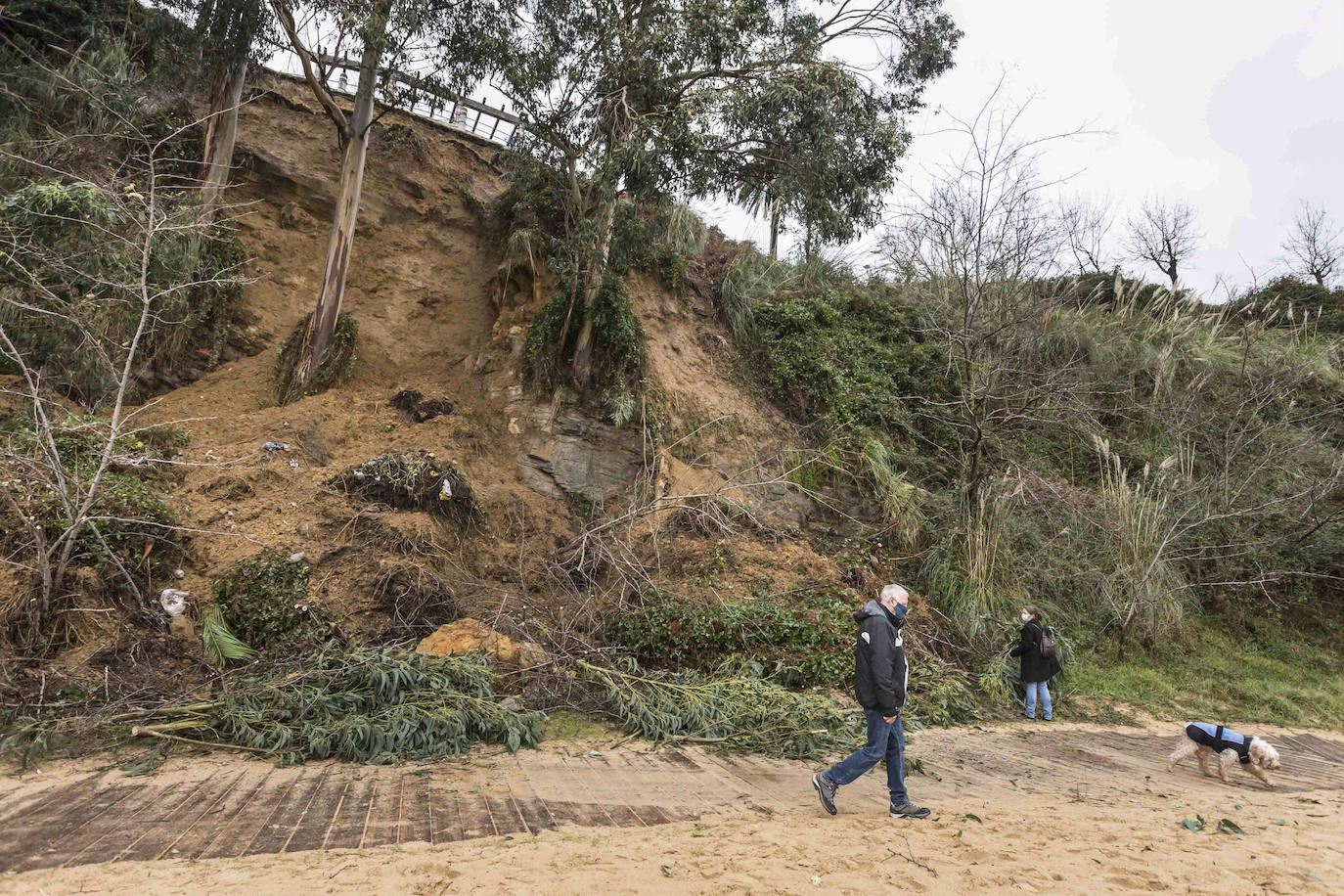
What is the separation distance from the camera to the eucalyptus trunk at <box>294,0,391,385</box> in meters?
10.6

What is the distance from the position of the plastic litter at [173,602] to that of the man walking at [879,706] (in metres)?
5.98

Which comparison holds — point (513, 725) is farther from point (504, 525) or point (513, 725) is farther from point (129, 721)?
point (504, 525)

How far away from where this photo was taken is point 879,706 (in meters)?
4.75

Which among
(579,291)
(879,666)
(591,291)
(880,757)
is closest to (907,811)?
(880,757)

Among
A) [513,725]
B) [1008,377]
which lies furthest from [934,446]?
[513,725]

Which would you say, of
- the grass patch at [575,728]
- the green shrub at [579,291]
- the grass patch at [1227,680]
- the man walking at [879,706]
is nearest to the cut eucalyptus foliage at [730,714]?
the grass patch at [575,728]

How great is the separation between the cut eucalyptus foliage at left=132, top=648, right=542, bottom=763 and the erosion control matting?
200mm

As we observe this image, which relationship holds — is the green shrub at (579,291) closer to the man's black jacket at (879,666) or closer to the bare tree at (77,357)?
the bare tree at (77,357)

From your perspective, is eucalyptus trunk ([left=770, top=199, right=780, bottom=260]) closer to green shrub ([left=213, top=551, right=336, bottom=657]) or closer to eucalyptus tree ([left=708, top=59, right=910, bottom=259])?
eucalyptus tree ([left=708, top=59, right=910, bottom=259])

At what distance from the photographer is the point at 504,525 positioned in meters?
9.84

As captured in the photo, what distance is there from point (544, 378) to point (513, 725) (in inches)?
248

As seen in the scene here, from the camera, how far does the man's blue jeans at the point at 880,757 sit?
4.81 meters

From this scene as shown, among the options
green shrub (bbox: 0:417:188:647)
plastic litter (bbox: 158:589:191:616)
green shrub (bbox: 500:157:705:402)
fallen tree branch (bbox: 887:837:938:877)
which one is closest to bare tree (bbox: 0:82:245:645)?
green shrub (bbox: 0:417:188:647)

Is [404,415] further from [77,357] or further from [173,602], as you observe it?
[173,602]
